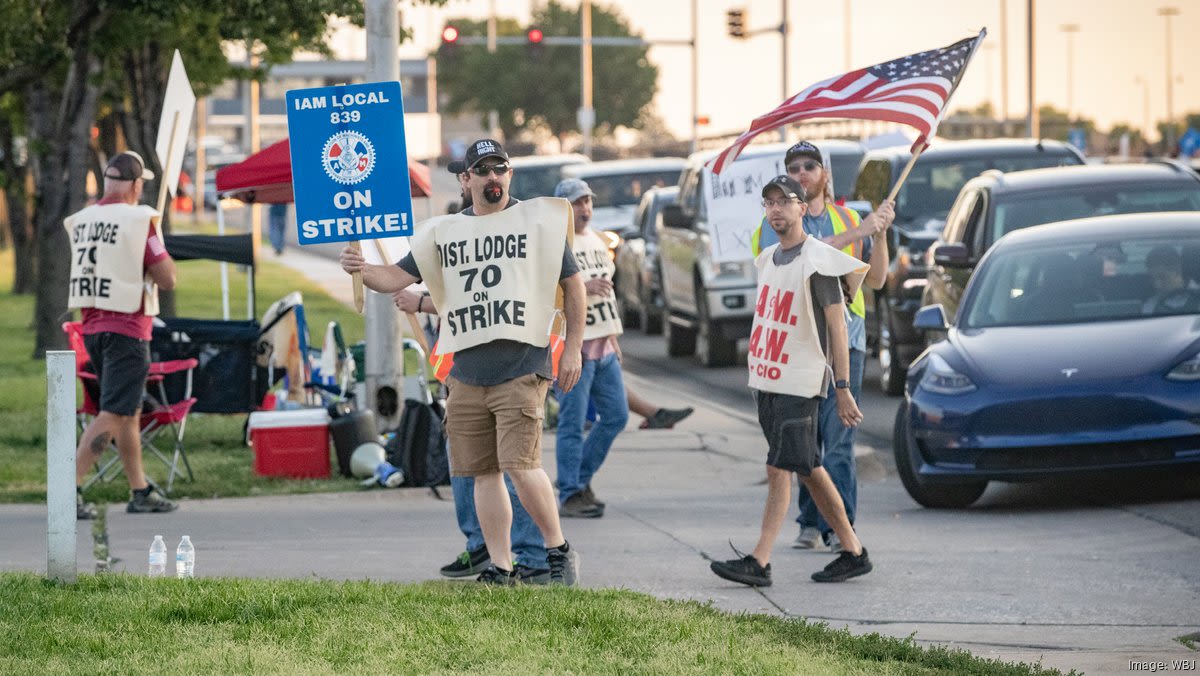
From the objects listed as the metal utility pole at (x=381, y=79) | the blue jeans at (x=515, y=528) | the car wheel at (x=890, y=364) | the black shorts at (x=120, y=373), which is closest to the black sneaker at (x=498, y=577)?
the blue jeans at (x=515, y=528)

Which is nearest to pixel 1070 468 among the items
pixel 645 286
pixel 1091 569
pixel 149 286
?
pixel 1091 569

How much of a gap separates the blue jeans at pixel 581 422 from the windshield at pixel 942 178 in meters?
7.49

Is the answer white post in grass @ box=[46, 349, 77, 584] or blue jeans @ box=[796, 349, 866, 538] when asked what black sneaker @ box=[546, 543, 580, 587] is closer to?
blue jeans @ box=[796, 349, 866, 538]

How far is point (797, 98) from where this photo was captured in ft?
33.1

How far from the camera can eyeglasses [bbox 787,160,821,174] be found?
917 cm

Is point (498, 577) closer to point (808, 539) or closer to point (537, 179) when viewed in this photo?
point (808, 539)

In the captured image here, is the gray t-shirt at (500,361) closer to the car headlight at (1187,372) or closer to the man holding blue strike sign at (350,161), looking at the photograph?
the man holding blue strike sign at (350,161)

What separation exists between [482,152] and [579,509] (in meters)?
3.25

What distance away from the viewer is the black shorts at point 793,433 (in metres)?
8.51

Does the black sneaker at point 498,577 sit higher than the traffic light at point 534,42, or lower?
lower

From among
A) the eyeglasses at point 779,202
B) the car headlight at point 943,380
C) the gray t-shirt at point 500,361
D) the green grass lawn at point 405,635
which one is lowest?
the green grass lawn at point 405,635

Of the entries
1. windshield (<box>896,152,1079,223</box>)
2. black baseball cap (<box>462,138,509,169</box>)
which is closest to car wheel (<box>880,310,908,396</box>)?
windshield (<box>896,152,1079,223</box>)

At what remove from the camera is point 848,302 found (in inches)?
355

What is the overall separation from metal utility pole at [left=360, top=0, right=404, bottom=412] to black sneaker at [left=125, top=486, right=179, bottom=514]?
2287mm
